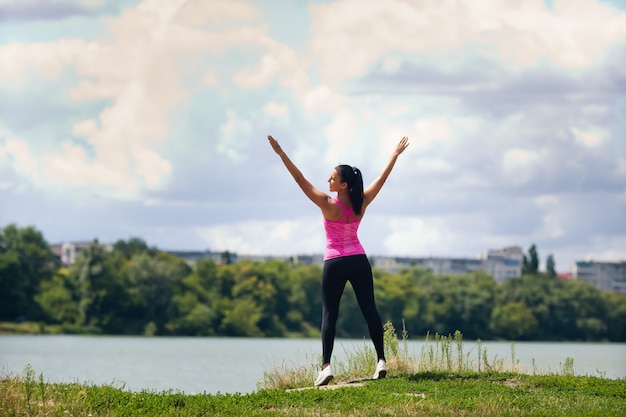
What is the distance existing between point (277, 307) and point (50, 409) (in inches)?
3710

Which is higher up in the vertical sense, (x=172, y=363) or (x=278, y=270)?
(x=278, y=270)

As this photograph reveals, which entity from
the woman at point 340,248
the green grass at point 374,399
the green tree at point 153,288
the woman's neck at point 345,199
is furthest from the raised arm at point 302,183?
the green tree at point 153,288

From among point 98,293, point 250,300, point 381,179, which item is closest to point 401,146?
point 381,179

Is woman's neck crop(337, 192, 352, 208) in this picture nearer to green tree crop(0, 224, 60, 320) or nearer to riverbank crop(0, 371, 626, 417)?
riverbank crop(0, 371, 626, 417)

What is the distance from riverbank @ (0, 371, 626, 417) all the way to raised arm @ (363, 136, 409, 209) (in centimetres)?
259

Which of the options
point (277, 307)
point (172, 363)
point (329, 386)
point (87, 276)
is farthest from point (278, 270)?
point (329, 386)

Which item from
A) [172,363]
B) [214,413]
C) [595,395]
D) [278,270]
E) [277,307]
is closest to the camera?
[214,413]

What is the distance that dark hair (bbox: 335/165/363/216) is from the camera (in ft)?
48.9

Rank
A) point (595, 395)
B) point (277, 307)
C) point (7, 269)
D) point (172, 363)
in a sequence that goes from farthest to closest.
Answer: point (277, 307) → point (7, 269) → point (172, 363) → point (595, 395)

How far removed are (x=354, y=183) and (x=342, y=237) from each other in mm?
788

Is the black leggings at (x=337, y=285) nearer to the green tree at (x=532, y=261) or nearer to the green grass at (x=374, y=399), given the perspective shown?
the green grass at (x=374, y=399)

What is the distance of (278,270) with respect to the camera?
378ft

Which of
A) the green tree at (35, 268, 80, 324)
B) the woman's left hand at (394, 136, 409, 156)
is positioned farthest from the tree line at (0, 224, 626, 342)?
the woman's left hand at (394, 136, 409, 156)

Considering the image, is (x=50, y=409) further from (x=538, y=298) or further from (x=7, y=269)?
(x=538, y=298)
